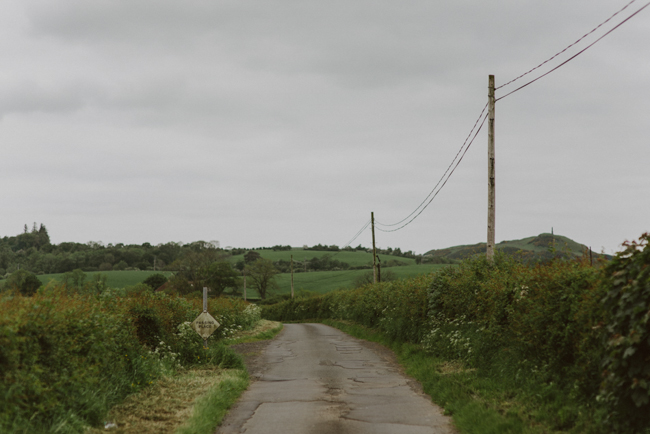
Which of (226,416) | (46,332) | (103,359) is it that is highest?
(46,332)

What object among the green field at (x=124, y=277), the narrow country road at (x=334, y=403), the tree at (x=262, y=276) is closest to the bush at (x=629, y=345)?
the narrow country road at (x=334, y=403)

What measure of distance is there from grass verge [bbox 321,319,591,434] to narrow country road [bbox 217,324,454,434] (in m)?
0.31

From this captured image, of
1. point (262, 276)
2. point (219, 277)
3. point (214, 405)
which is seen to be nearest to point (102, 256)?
point (262, 276)

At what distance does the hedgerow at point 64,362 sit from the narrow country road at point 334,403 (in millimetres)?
1996

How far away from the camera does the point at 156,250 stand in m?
120

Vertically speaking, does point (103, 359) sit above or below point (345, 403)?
above

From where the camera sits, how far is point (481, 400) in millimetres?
8828

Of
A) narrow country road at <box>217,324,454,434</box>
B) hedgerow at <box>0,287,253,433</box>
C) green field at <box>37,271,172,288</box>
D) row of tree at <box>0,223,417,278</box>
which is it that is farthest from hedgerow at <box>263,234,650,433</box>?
green field at <box>37,271,172,288</box>

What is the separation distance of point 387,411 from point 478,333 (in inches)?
174

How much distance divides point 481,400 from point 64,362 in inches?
260

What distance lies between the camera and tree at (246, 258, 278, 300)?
99250 mm

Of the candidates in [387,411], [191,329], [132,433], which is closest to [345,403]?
[387,411]

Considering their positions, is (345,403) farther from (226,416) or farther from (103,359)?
(103,359)

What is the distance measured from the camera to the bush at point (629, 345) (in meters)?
5.38
